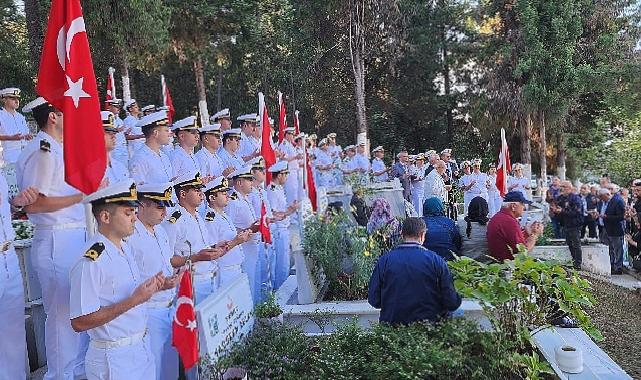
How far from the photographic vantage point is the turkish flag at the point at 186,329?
11.0 feet

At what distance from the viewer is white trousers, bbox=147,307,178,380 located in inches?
163

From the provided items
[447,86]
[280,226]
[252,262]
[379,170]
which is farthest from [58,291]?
[447,86]

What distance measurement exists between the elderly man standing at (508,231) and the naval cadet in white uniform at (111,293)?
4080 mm

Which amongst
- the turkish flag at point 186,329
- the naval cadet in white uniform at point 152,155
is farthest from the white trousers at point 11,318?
the naval cadet in white uniform at point 152,155

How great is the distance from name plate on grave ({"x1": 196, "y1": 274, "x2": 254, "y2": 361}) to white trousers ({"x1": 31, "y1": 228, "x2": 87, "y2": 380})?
111 centimetres

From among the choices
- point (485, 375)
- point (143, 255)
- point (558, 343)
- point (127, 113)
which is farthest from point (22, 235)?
point (127, 113)

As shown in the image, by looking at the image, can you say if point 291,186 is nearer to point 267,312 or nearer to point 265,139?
point 265,139

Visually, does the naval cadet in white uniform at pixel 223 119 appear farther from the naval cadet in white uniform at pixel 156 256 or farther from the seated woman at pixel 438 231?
the naval cadet in white uniform at pixel 156 256

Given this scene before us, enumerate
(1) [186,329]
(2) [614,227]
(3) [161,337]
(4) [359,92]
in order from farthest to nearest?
(4) [359,92], (2) [614,227], (3) [161,337], (1) [186,329]

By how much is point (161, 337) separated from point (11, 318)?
1.03 metres

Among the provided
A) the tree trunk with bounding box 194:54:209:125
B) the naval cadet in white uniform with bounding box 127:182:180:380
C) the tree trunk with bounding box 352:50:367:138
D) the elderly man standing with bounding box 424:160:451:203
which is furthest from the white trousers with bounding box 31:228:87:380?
the tree trunk with bounding box 352:50:367:138

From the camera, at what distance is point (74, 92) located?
3518 mm

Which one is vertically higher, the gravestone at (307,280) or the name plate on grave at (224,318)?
the name plate on grave at (224,318)

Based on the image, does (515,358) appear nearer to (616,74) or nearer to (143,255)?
(143,255)
